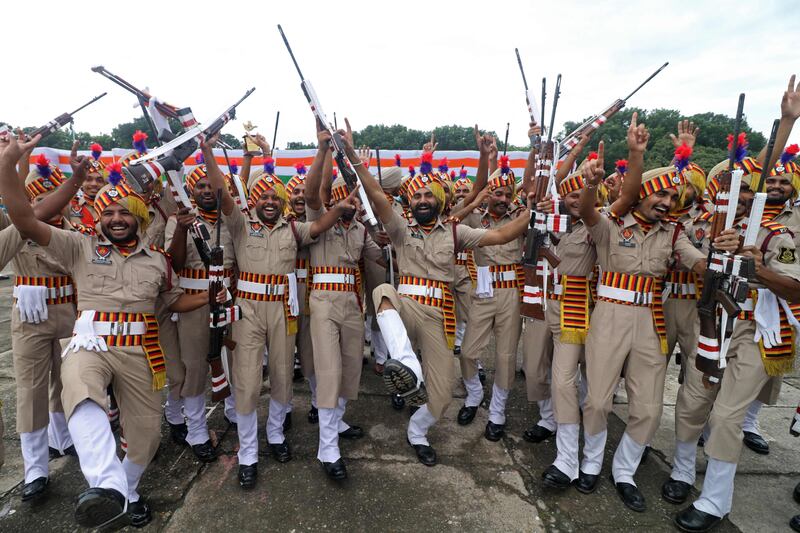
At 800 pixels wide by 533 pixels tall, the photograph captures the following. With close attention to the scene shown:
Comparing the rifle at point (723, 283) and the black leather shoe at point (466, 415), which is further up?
the rifle at point (723, 283)

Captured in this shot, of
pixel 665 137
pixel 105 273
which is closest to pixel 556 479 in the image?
pixel 105 273

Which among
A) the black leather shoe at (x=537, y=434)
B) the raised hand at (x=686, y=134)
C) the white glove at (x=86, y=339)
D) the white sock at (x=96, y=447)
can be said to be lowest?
the black leather shoe at (x=537, y=434)

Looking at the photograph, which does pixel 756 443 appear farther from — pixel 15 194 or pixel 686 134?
pixel 15 194

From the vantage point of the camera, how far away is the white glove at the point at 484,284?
5.06 metres

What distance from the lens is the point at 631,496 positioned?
3.76m

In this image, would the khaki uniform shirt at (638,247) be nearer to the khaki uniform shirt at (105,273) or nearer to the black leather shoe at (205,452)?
the khaki uniform shirt at (105,273)

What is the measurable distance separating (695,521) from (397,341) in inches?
112

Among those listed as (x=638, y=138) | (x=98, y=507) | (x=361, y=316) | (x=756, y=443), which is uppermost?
(x=638, y=138)

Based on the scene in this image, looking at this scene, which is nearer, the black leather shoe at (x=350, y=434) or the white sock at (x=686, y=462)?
the white sock at (x=686, y=462)

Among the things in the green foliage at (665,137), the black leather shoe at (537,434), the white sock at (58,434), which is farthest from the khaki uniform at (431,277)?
the green foliage at (665,137)

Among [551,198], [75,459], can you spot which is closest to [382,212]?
[551,198]

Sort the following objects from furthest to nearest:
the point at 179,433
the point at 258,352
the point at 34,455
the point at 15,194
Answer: the point at 179,433 → the point at 258,352 → the point at 34,455 → the point at 15,194

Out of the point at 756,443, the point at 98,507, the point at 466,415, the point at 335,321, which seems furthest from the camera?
the point at 466,415

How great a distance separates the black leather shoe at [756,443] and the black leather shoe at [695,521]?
1843mm
